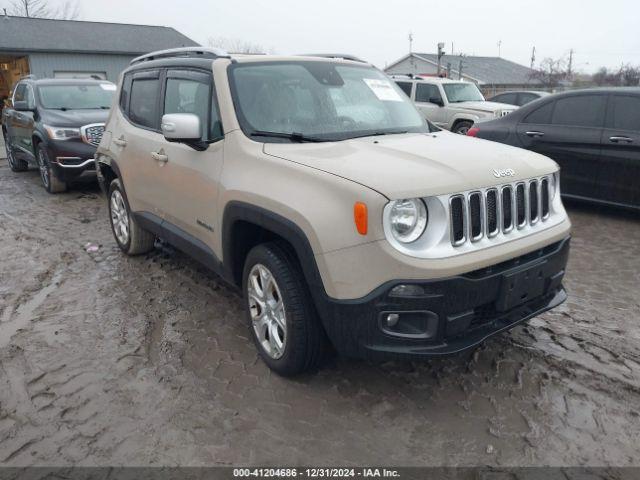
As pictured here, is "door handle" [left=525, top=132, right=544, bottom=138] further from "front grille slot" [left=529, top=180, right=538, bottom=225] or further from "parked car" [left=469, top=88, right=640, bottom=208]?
"front grille slot" [left=529, top=180, right=538, bottom=225]

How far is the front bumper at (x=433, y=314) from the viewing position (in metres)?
2.55

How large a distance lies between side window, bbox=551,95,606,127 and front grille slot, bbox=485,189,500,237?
15.1ft

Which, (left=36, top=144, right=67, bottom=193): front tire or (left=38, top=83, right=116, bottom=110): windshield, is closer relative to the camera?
(left=36, top=144, right=67, bottom=193): front tire

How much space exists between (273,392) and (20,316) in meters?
2.41

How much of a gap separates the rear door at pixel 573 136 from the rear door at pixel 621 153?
0.09m

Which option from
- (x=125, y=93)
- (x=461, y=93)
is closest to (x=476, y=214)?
(x=125, y=93)

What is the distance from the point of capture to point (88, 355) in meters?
→ 3.60

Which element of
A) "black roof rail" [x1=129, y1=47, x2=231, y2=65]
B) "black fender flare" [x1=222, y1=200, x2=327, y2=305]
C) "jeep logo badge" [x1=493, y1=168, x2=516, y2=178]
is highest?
"black roof rail" [x1=129, y1=47, x2=231, y2=65]

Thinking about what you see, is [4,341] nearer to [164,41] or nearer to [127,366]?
[127,366]

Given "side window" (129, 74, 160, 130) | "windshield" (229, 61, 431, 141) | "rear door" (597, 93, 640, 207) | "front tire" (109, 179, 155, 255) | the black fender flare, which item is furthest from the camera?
"rear door" (597, 93, 640, 207)

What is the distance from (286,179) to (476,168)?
40.1 inches

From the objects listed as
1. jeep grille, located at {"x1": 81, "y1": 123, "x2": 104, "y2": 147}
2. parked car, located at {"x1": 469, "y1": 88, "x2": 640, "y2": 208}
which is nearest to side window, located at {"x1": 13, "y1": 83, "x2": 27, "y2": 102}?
jeep grille, located at {"x1": 81, "y1": 123, "x2": 104, "y2": 147}

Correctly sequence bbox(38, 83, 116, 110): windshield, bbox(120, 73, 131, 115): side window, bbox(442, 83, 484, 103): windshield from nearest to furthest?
Answer: bbox(120, 73, 131, 115): side window < bbox(38, 83, 116, 110): windshield < bbox(442, 83, 484, 103): windshield

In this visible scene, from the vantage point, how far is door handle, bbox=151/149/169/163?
13.5 feet
